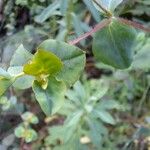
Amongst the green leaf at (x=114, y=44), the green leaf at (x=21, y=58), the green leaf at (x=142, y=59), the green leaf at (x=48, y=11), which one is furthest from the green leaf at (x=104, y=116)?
the green leaf at (x=21, y=58)

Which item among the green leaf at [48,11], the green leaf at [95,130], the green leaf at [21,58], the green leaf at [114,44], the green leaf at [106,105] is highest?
the green leaf at [21,58]

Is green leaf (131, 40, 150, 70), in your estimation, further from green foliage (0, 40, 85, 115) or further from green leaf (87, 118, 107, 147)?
green foliage (0, 40, 85, 115)

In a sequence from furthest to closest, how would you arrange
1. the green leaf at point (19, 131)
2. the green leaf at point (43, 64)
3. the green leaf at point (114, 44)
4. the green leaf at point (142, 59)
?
1. the green leaf at point (142, 59)
2. the green leaf at point (19, 131)
3. the green leaf at point (114, 44)
4. the green leaf at point (43, 64)

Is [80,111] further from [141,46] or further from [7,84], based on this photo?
[7,84]

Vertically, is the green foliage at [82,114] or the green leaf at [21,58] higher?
the green leaf at [21,58]

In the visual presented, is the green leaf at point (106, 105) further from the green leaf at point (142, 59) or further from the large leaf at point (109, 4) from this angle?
the large leaf at point (109, 4)

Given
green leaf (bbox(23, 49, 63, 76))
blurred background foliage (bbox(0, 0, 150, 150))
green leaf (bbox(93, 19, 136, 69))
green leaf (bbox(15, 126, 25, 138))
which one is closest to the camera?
green leaf (bbox(23, 49, 63, 76))

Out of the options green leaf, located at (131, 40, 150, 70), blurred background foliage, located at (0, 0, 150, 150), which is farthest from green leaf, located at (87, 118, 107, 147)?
green leaf, located at (131, 40, 150, 70)
